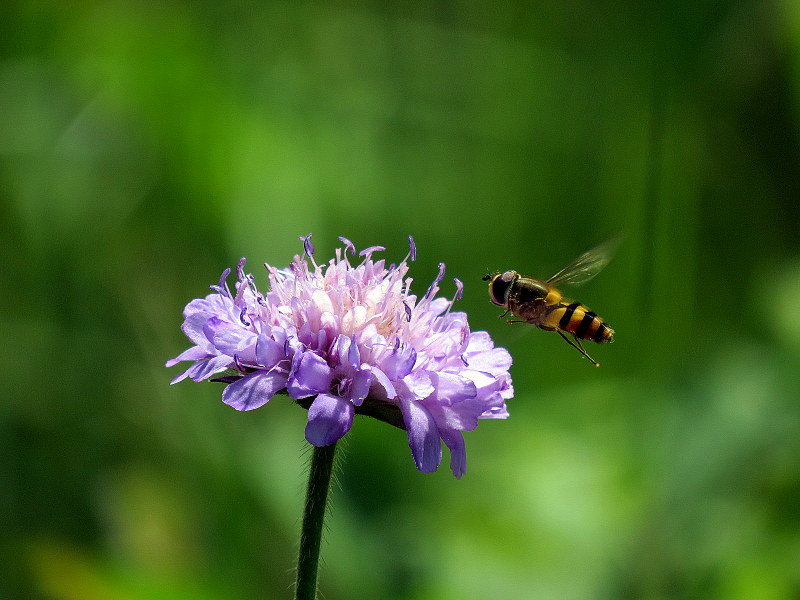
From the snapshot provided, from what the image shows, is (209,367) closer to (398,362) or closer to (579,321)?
(398,362)

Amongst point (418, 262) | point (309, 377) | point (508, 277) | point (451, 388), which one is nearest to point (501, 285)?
point (508, 277)

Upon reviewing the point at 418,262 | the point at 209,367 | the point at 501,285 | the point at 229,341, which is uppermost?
the point at 501,285

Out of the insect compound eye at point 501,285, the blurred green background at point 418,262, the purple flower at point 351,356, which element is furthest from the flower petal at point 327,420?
the blurred green background at point 418,262

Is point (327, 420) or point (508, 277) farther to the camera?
point (508, 277)

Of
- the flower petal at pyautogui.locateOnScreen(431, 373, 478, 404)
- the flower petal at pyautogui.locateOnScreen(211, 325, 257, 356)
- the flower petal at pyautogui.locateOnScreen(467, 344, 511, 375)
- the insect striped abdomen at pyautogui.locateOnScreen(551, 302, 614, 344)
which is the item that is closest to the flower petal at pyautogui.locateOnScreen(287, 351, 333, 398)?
the flower petal at pyautogui.locateOnScreen(211, 325, 257, 356)

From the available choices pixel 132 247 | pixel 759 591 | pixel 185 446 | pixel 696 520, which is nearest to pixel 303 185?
pixel 132 247

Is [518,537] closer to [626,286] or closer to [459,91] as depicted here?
[626,286]
